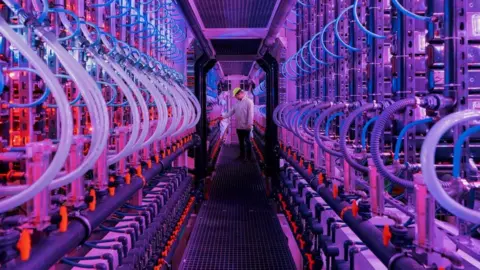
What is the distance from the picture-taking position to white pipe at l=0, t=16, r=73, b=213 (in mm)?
1618

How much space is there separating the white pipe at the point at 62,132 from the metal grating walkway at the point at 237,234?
3.68m

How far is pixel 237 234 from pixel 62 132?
4880 mm

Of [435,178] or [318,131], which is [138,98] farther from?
[435,178]

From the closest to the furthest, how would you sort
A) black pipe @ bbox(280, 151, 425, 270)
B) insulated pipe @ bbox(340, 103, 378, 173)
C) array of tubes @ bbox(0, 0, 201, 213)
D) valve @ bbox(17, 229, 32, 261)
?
array of tubes @ bbox(0, 0, 201, 213)
valve @ bbox(17, 229, 32, 261)
black pipe @ bbox(280, 151, 425, 270)
insulated pipe @ bbox(340, 103, 378, 173)

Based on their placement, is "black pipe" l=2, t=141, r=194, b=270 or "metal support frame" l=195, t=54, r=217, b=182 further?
"metal support frame" l=195, t=54, r=217, b=182

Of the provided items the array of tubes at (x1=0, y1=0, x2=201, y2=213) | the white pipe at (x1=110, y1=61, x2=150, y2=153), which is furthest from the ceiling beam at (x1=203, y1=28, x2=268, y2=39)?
the white pipe at (x1=110, y1=61, x2=150, y2=153)

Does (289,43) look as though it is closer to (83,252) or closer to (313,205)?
(313,205)

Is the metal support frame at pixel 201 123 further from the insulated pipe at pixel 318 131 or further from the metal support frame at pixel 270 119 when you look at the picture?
the insulated pipe at pixel 318 131

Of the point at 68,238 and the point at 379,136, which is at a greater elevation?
the point at 379,136

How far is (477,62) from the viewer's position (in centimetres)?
508

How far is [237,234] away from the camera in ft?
21.1

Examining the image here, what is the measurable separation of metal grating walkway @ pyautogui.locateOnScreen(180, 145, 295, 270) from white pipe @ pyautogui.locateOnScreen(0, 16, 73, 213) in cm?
368

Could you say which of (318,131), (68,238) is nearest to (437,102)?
(318,131)

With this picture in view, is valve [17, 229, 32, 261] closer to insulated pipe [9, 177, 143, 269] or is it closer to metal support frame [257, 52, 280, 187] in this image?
insulated pipe [9, 177, 143, 269]
